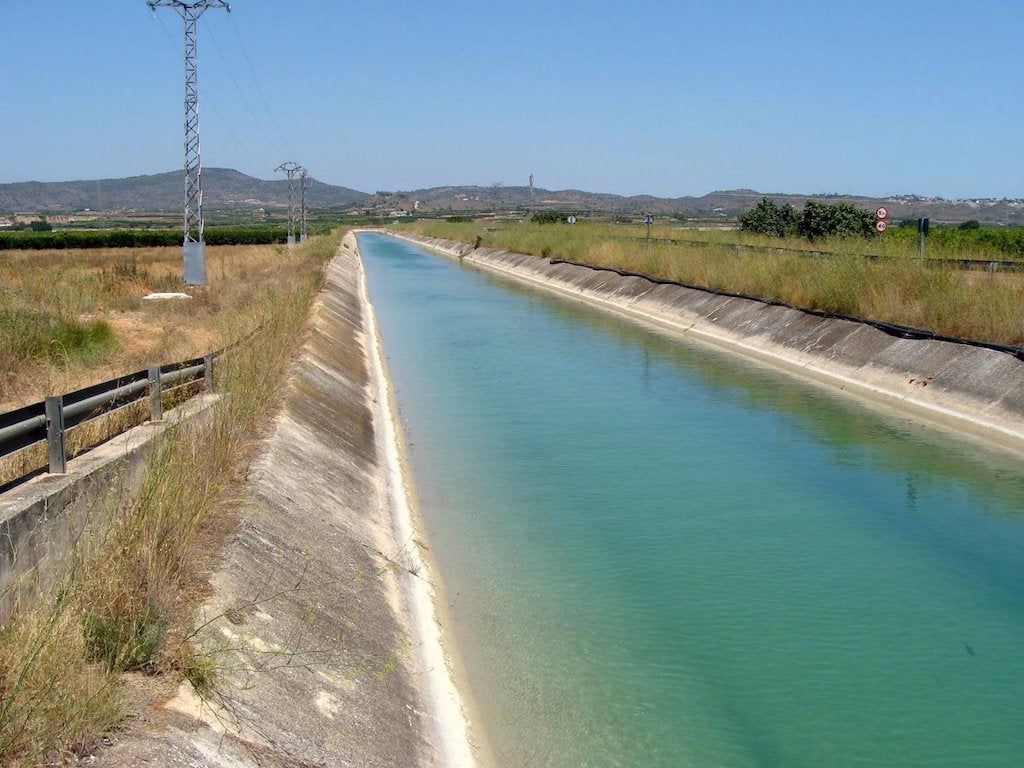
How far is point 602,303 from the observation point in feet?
130

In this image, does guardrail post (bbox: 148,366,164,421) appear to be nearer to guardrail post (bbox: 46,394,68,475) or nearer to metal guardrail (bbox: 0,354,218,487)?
metal guardrail (bbox: 0,354,218,487)

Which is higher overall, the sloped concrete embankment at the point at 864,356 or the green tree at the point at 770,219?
the green tree at the point at 770,219

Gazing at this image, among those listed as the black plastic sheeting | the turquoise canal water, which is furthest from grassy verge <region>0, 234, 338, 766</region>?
the black plastic sheeting

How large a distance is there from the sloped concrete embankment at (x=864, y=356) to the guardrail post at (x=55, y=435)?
12747 millimetres

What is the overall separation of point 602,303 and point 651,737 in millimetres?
32999

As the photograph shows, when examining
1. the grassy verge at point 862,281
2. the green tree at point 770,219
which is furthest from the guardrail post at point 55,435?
the green tree at point 770,219

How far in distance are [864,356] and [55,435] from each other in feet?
56.6

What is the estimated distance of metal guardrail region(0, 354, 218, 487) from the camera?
7090 mm

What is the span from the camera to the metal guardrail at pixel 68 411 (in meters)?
7.09

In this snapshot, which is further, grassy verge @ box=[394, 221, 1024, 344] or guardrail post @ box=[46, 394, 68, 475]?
grassy verge @ box=[394, 221, 1024, 344]

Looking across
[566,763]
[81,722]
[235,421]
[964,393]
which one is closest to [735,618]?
[566,763]

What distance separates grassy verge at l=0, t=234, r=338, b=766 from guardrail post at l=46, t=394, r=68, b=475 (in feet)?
2.70

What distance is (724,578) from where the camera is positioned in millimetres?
9938

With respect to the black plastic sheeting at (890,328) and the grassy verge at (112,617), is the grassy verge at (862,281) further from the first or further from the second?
the grassy verge at (112,617)
